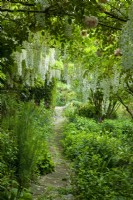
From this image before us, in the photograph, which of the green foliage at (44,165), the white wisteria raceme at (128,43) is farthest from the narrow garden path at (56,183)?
the white wisteria raceme at (128,43)

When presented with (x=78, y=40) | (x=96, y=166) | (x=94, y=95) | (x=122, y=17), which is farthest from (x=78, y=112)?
(x=122, y=17)

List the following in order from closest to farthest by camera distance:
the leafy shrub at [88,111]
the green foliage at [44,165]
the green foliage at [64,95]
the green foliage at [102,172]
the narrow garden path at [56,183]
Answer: the green foliage at [102,172] → the narrow garden path at [56,183] → the green foliage at [44,165] → the leafy shrub at [88,111] → the green foliage at [64,95]

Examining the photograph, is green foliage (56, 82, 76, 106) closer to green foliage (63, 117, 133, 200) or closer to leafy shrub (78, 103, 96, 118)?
leafy shrub (78, 103, 96, 118)

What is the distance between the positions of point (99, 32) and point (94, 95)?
811 centimetres

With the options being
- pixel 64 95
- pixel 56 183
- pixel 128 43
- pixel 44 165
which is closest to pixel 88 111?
pixel 44 165

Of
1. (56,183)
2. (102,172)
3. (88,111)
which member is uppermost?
(102,172)

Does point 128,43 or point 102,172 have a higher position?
point 128,43

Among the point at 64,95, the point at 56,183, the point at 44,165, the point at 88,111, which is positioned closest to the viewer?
the point at 56,183

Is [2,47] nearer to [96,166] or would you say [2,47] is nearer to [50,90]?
[96,166]

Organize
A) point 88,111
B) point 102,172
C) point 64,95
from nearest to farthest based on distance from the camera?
point 102,172
point 88,111
point 64,95

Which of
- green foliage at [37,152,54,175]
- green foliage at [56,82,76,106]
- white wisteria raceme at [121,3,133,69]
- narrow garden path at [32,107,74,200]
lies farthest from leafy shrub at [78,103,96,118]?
white wisteria raceme at [121,3,133,69]

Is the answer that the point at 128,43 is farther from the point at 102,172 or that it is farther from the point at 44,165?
the point at 44,165

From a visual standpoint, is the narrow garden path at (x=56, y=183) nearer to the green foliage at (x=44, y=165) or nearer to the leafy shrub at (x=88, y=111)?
the green foliage at (x=44, y=165)

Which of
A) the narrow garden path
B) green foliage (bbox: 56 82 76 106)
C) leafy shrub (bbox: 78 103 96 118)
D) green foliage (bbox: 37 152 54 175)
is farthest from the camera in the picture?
green foliage (bbox: 56 82 76 106)
